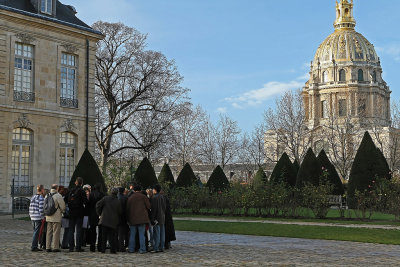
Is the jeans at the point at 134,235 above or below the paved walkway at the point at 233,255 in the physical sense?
above

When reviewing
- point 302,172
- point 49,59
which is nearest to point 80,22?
point 49,59

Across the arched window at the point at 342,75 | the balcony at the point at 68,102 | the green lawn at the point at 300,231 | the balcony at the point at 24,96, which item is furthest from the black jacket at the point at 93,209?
the arched window at the point at 342,75

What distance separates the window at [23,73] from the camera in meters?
26.8

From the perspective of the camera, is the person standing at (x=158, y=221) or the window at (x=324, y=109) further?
the window at (x=324, y=109)

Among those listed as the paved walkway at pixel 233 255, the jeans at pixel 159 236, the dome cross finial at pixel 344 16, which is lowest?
the paved walkway at pixel 233 255

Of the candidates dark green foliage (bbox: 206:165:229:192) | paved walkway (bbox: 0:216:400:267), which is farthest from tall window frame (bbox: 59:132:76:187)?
paved walkway (bbox: 0:216:400:267)

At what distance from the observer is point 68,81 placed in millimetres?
29031

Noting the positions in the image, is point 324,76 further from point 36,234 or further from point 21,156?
point 36,234

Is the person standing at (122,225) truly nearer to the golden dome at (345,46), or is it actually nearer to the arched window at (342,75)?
the arched window at (342,75)

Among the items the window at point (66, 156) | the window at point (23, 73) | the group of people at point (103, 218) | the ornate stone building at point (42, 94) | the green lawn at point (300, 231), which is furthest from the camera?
the window at point (66, 156)

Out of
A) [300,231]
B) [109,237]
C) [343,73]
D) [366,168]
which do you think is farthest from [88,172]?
[343,73]

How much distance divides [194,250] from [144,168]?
17.9m

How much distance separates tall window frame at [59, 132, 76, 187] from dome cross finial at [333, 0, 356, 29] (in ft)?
318

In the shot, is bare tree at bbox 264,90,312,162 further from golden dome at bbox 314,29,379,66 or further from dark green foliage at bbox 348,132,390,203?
golden dome at bbox 314,29,379,66
